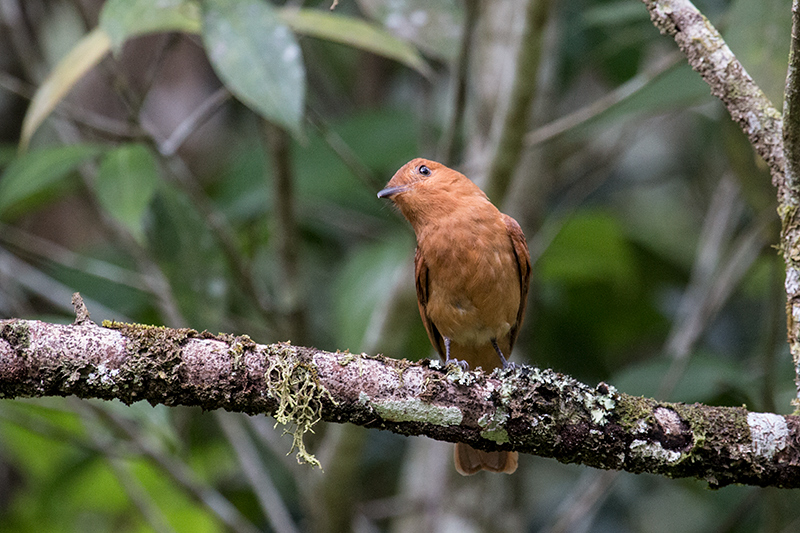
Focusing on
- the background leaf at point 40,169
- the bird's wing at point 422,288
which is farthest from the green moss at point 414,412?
the background leaf at point 40,169

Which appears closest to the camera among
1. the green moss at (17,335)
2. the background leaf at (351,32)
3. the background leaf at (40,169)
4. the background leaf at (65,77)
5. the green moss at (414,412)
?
the green moss at (17,335)

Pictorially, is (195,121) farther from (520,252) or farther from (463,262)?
(520,252)

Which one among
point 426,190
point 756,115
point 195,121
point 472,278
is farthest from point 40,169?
point 756,115

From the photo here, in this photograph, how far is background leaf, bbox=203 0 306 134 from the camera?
2705 mm

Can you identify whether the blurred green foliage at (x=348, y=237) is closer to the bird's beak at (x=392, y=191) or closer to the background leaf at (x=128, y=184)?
the background leaf at (x=128, y=184)

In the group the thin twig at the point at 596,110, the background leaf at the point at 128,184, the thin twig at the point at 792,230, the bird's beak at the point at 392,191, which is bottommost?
the thin twig at the point at 792,230

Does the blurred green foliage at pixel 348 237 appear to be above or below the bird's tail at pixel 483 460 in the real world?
above

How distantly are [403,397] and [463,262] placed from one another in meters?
1.31

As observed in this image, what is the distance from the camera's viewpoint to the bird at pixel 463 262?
3188mm

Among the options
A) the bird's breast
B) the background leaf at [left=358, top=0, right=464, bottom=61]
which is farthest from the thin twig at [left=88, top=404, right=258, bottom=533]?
the background leaf at [left=358, top=0, right=464, bottom=61]

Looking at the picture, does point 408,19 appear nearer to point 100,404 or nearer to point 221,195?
point 221,195

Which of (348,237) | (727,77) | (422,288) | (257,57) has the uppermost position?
(348,237)

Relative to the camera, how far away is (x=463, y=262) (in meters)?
3.18

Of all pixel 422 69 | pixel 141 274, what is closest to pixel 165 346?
pixel 422 69
